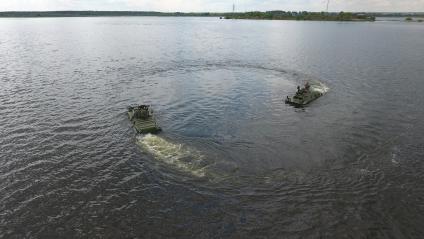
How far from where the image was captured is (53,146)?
39156 millimetres

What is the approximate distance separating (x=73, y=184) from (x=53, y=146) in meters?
9.62

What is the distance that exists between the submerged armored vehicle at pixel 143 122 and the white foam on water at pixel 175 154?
0.92m

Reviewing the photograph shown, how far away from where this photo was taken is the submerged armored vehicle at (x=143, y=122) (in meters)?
42.9

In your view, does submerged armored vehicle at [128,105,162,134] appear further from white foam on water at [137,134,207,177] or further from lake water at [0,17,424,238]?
lake water at [0,17,424,238]

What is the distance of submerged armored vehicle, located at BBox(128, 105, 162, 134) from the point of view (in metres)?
42.9

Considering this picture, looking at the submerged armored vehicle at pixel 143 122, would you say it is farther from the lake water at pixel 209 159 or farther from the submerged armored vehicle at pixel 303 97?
the submerged armored vehicle at pixel 303 97

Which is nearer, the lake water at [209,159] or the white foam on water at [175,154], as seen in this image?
the lake water at [209,159]

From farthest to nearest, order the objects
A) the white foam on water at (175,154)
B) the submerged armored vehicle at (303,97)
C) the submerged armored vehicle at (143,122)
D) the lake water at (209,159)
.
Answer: the submerged armored vehicle at (303,97) → the submerged armored vehicle at (143,122) → the white foam on water at (175,154) → the lake water at (209,159)

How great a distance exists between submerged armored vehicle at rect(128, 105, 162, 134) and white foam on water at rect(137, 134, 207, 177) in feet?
3.01

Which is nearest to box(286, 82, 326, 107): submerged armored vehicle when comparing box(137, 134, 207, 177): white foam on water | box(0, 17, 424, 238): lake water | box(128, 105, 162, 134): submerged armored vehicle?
box(0, 17, 424, 238): lake water

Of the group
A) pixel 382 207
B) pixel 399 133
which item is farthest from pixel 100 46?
pixel 382 207

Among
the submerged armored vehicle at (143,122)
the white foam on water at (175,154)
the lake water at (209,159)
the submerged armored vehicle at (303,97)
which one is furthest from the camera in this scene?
the submerged armored vehicle at (303,97)

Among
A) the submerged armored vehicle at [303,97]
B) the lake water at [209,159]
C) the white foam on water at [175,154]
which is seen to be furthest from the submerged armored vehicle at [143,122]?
the submerged armored vehicle at [303,97]

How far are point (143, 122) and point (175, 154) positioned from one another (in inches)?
353
